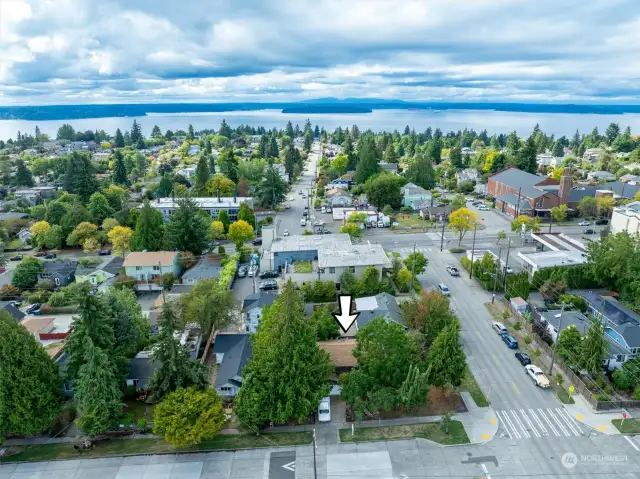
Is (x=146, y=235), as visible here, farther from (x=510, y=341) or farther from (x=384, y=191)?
(x=510, y=341)

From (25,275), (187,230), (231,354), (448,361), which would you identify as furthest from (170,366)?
(25,275)

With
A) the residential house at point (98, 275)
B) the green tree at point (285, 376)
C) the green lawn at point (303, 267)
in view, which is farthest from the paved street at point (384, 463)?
the residential house at point (98, 275)

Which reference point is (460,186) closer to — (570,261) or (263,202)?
(263,202)

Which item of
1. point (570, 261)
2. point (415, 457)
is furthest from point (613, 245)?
point (415, 457)

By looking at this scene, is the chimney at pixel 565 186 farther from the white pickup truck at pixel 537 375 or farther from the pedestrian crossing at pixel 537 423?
the pedestrian crossing at pixel 537 423

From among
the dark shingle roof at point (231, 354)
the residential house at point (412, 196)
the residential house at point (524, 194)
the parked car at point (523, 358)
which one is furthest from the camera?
the residential house at point (412, 196)
